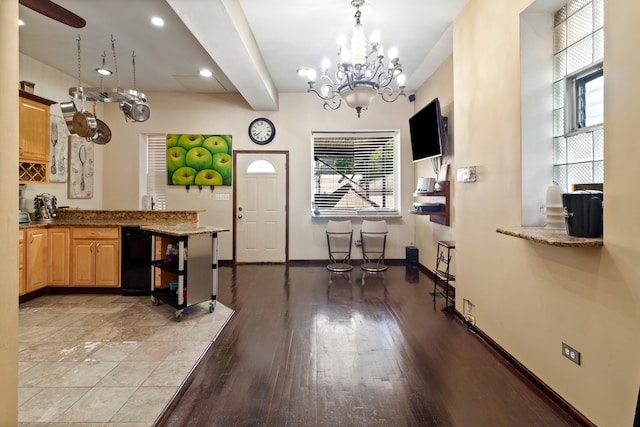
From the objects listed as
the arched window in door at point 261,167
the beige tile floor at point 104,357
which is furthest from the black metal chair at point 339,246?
the beige tile floor at point 104,357

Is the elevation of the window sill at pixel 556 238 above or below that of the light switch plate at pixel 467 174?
below

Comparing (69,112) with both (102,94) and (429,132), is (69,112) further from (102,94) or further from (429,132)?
(429,132)

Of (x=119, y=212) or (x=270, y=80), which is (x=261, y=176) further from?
(x=119, y=212)

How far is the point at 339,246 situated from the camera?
19.5 ft

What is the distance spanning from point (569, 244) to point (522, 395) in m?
1.07

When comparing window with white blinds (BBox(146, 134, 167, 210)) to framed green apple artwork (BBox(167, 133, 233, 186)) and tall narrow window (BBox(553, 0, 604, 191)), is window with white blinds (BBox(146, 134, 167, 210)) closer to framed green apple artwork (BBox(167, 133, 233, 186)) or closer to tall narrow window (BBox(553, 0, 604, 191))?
framed green apple artwork (BBox(167, 133, 233, 186))

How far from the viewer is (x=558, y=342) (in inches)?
77.4

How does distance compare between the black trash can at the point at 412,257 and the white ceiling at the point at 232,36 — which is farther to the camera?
the black trash can at the point at 412,257

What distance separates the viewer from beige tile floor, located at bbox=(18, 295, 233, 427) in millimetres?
1898

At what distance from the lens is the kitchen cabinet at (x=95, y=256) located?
401cm

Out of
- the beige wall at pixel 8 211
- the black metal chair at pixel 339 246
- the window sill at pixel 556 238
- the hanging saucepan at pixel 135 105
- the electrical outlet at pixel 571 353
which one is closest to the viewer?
the beige wall at pixel 8 211

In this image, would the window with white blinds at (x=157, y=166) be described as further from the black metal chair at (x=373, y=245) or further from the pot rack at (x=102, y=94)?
the black metal chair at (x=373, y=245)

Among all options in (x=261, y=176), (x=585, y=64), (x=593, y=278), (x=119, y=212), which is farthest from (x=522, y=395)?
(x=261, y=176)

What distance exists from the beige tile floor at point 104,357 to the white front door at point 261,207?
236cm
